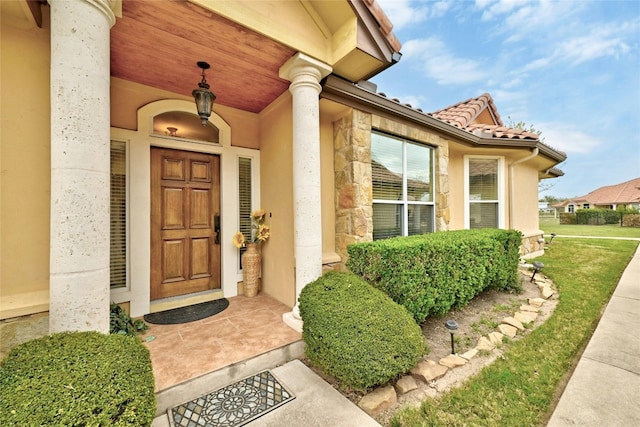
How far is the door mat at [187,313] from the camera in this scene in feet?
10.4

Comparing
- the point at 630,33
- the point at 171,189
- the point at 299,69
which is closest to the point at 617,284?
the point at 299,69

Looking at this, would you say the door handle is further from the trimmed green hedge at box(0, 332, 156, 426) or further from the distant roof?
the distant roof

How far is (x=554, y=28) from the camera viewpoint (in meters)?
13.3

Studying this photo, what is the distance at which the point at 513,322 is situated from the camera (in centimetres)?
333

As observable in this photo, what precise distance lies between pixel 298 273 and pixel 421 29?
28.2 metres

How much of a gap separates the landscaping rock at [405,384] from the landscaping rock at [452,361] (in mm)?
467

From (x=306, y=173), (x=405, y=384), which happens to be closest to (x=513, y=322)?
(x=405, y=384)

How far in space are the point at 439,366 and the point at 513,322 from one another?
1.66 meters

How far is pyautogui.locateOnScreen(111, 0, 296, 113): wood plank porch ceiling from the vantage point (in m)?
2.21

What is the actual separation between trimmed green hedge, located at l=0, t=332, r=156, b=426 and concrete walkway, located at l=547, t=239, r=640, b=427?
271 cm

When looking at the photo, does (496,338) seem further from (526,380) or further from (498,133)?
(498,133)

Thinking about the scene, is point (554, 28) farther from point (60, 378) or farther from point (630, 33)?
point (60, 378)

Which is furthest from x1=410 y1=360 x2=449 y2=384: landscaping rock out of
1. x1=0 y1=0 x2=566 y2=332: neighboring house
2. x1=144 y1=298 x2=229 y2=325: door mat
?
x1=144 y1=298 x2=229 y2=325: door mat

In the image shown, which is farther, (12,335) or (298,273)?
(298,273)
